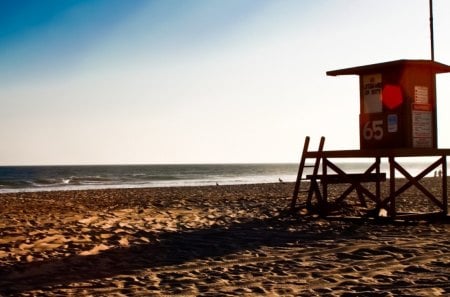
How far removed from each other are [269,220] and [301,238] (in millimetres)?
3147

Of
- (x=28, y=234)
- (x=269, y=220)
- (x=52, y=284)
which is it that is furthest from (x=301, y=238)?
(x=28, y=234)

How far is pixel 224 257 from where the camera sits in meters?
8.15

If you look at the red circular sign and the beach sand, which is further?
the red circular sign

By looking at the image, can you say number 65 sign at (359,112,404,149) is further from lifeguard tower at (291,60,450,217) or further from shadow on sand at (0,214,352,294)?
shadow on sand at (0,214,352,294)

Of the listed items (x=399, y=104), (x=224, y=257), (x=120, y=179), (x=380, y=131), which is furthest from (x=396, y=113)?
(x=120, y=179)

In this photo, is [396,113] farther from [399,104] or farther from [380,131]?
[380,131]

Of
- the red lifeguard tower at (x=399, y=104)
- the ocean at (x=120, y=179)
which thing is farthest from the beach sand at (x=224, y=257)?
the ocean at (x=120, y=179)

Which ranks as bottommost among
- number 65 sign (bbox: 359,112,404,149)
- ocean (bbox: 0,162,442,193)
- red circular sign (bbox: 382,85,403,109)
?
ocean (bbox: 0,162,442,193)

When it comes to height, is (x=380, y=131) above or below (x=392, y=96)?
below

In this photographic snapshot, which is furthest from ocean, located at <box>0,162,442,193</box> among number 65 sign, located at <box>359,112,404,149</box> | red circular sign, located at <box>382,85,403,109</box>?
red circular sign, located at <box>382,85,403,109</box>

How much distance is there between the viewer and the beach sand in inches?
242

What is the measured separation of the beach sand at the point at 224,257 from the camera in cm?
615

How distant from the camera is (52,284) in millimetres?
6531

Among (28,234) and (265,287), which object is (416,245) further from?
(28,234)
